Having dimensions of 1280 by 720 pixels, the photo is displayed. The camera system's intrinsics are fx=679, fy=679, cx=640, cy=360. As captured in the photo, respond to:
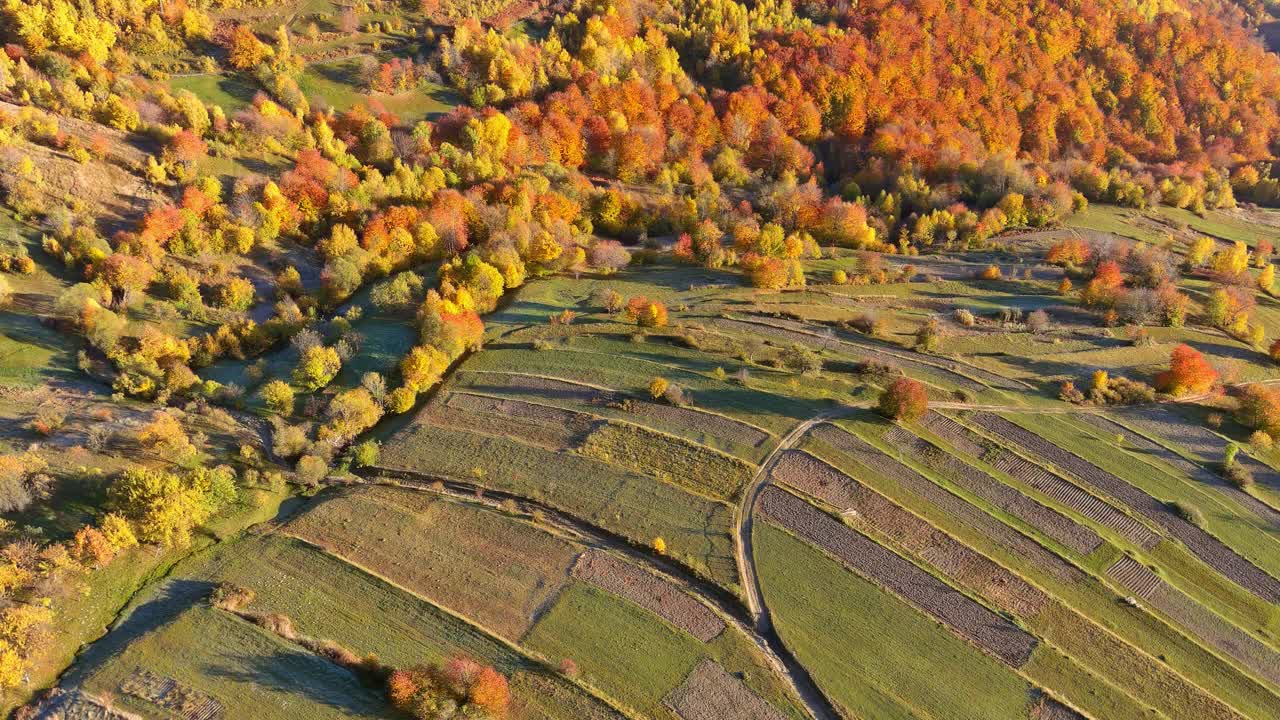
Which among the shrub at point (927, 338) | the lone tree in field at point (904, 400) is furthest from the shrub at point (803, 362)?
the shrub at point (927, 338)

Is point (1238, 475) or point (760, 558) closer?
point (760, 558)

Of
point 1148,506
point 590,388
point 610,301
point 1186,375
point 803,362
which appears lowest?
point 1148,506

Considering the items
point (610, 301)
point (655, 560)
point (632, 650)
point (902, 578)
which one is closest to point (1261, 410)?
point (902, 578)

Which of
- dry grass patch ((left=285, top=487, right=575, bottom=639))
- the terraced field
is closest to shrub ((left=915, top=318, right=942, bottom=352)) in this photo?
the terraced field

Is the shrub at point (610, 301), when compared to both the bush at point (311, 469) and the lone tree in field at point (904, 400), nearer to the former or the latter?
the lone tree in field at point (904, 400)

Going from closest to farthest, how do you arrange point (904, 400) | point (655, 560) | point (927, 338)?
point (655, 560) < point (904, 400) < point (927, 338)

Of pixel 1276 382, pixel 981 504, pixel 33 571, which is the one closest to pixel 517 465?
pixel 33 571

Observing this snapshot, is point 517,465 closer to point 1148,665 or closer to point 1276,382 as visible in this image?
point 1148,665

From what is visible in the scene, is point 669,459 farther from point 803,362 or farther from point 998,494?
point 998,494
